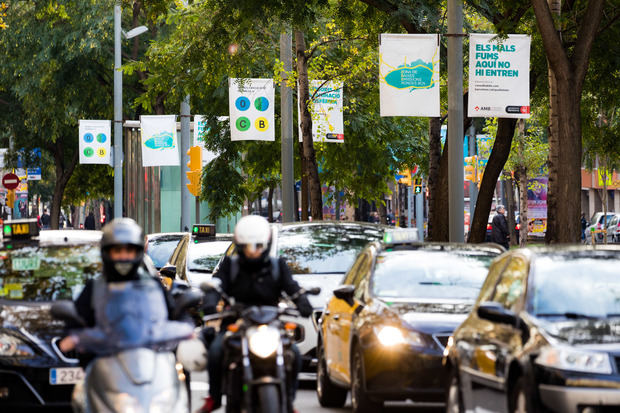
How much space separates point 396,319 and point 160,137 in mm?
25956

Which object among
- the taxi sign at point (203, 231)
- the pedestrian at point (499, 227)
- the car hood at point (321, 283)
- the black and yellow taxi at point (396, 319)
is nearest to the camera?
the black and yellow taxi at point (396, 319)

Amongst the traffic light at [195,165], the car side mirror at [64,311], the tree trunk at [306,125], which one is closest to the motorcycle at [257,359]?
the car side mirror at [64,311]

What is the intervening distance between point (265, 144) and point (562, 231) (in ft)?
68.6

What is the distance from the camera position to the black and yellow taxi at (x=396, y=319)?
10.8 metres

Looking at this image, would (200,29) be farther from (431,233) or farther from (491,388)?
(491,388)

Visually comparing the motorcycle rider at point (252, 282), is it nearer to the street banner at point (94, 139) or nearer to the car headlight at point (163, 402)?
the car headlight at point (163, 402)

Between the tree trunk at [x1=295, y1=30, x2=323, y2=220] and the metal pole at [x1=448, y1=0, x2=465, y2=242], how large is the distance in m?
7.18

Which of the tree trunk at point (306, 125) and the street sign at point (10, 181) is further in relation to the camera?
the street sign at point (10, 181)

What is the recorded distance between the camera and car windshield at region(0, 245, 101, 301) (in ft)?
36.9

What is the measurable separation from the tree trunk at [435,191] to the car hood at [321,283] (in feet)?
27.0

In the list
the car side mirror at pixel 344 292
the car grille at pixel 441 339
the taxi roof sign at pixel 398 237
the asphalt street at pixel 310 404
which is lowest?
the asphalt street at pixel 310 404

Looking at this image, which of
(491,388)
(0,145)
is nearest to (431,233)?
(491,388)

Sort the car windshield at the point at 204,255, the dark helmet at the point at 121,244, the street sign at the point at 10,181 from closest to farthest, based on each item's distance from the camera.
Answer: the dark helmet at the point at 121,244 < the car windshield at the point at 204,255 < the street sign at the point at 10,181

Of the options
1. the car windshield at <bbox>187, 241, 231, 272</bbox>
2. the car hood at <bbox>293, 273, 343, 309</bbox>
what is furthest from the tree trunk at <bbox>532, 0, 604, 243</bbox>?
the car windshield at <bbox>187, 241, 231, 272</bbox>
